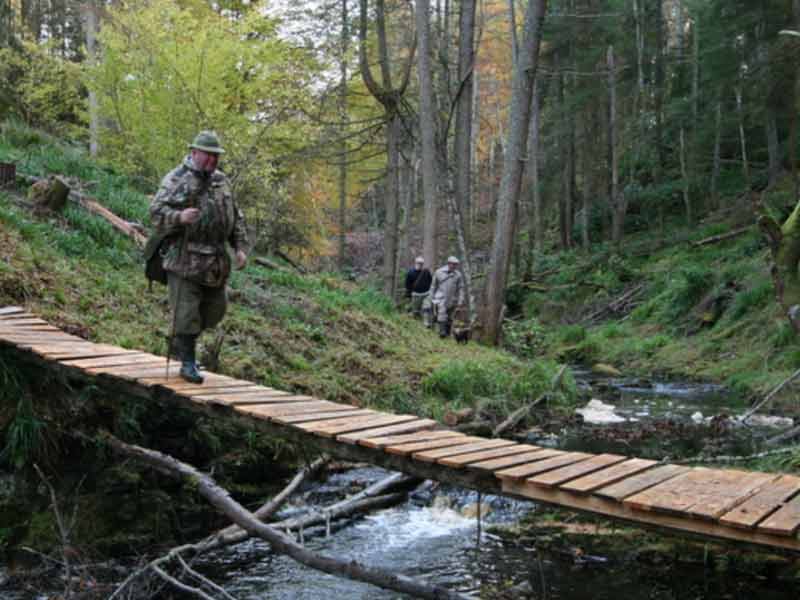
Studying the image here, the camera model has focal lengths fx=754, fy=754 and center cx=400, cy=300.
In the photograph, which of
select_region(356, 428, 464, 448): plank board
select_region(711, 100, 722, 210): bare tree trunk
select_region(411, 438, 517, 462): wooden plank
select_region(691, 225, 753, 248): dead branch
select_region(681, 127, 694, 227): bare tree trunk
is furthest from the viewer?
select_region(681, 127, 694, 227): bare tree trunk

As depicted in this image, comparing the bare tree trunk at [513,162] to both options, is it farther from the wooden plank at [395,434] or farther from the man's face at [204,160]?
the man's face at [204,160]

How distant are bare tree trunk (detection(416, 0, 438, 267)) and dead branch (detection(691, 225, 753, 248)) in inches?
395

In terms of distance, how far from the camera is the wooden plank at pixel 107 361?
5.88 m

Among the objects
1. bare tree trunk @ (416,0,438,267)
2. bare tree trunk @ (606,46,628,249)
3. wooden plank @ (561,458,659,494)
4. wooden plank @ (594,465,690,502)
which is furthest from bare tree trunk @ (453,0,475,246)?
wooden plank @ (594,465,690,502)

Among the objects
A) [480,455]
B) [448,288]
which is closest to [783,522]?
[480,455]

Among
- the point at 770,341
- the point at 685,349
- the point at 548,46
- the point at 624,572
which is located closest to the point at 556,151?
the point at 548,46

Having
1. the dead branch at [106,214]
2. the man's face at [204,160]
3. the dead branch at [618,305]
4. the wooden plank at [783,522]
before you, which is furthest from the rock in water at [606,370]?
the wooden plank at [783,522]

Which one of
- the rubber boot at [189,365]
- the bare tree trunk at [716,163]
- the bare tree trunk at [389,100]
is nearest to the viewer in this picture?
the rubber boot at [189,365]

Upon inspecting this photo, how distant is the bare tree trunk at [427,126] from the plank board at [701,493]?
14.0 meters

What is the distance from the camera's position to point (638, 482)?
4.11 m

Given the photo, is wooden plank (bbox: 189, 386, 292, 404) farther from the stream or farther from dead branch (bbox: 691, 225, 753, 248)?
dead branch (bbox: 691, 225, 753, 248)

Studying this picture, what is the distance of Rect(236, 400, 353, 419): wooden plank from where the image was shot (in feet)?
17.3

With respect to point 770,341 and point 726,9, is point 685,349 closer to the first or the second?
point 770,341

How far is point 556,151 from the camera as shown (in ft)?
101
